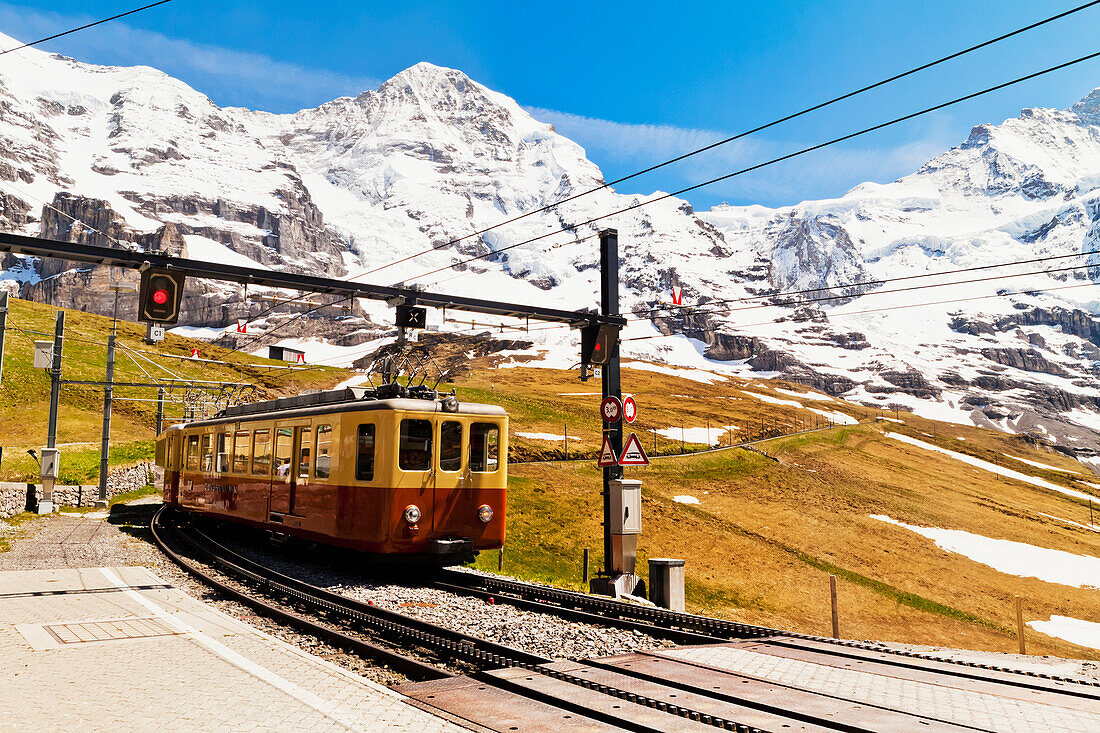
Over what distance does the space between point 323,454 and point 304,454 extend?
962 millimetres

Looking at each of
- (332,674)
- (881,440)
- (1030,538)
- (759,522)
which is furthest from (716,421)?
(332,674)

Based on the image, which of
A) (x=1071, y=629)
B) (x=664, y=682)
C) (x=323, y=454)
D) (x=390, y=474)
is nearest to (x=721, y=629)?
(x=664, y=682)

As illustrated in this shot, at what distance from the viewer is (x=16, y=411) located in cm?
5856

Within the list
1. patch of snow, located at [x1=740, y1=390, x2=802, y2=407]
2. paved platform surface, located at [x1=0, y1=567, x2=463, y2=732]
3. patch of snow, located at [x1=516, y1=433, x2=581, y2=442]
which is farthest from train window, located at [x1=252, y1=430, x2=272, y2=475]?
patch of snow, located at [x1=740, y1=390, x2=802, y2=407]

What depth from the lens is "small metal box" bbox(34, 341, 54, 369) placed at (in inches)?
1062

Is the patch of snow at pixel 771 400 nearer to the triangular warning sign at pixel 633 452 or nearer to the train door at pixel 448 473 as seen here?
the triangular warning sign at pixel 633 452

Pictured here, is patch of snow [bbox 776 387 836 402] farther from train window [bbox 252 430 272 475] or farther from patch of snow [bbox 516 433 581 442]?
train window [bbox 252 430 272 475]

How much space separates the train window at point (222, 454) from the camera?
20.9m

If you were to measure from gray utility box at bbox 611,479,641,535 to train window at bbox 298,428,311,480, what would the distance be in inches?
257

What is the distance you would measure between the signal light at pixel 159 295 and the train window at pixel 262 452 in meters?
4.15

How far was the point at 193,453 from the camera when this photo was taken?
2427 cm

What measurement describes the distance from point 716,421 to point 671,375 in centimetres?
6436

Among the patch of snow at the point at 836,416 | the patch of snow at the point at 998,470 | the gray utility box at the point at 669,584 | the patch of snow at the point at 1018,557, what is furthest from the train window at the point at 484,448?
the patch of snow at the point at 836,416

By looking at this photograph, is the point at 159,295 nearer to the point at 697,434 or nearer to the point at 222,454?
the point at 222,454
